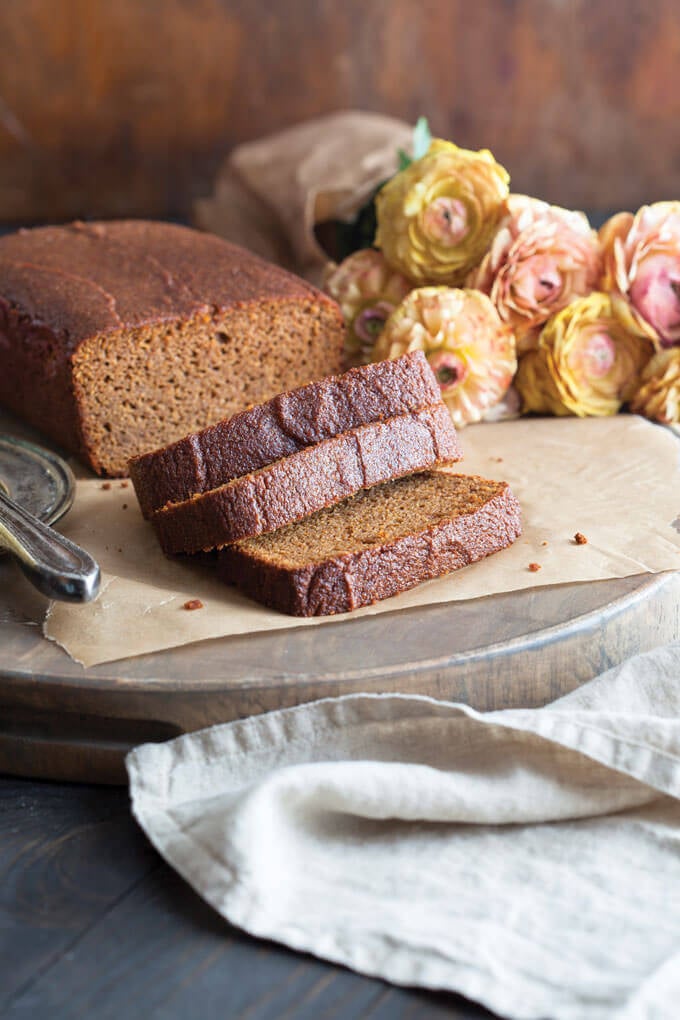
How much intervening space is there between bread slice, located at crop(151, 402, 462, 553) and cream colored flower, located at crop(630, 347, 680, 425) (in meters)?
0.90

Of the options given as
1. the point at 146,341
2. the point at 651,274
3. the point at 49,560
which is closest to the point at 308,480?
the point at 49,560

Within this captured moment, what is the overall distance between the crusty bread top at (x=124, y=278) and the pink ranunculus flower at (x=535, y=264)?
1.69ft

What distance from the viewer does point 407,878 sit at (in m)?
1.86

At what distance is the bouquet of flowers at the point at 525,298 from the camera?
3.42 m

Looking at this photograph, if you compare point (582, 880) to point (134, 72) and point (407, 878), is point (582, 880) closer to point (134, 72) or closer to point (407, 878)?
point (407, 878)

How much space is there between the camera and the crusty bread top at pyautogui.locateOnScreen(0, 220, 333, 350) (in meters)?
3.30

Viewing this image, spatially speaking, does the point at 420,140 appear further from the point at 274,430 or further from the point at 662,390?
the point at 274,430

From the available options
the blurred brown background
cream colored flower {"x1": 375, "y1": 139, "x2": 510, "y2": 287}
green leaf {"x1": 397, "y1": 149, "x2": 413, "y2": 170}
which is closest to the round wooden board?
cream colored flower {"x1": 375, "y1": 139, "x2": 510, "y2": 287}

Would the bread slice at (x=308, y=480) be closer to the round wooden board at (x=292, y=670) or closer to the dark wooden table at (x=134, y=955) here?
the round wooden board at (x=292, y=670)

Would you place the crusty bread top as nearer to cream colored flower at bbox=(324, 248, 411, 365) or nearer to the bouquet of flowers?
cream colored flower at bbox=(324, 248, 411, 365)

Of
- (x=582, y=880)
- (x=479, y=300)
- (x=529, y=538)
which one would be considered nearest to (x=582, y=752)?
(x=582, y=880)

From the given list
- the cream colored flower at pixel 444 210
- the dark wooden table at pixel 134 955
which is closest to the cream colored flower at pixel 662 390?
the cream colored flower at pixel 444 210

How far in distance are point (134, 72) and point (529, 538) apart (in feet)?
13.2

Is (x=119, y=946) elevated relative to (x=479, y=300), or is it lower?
lower
